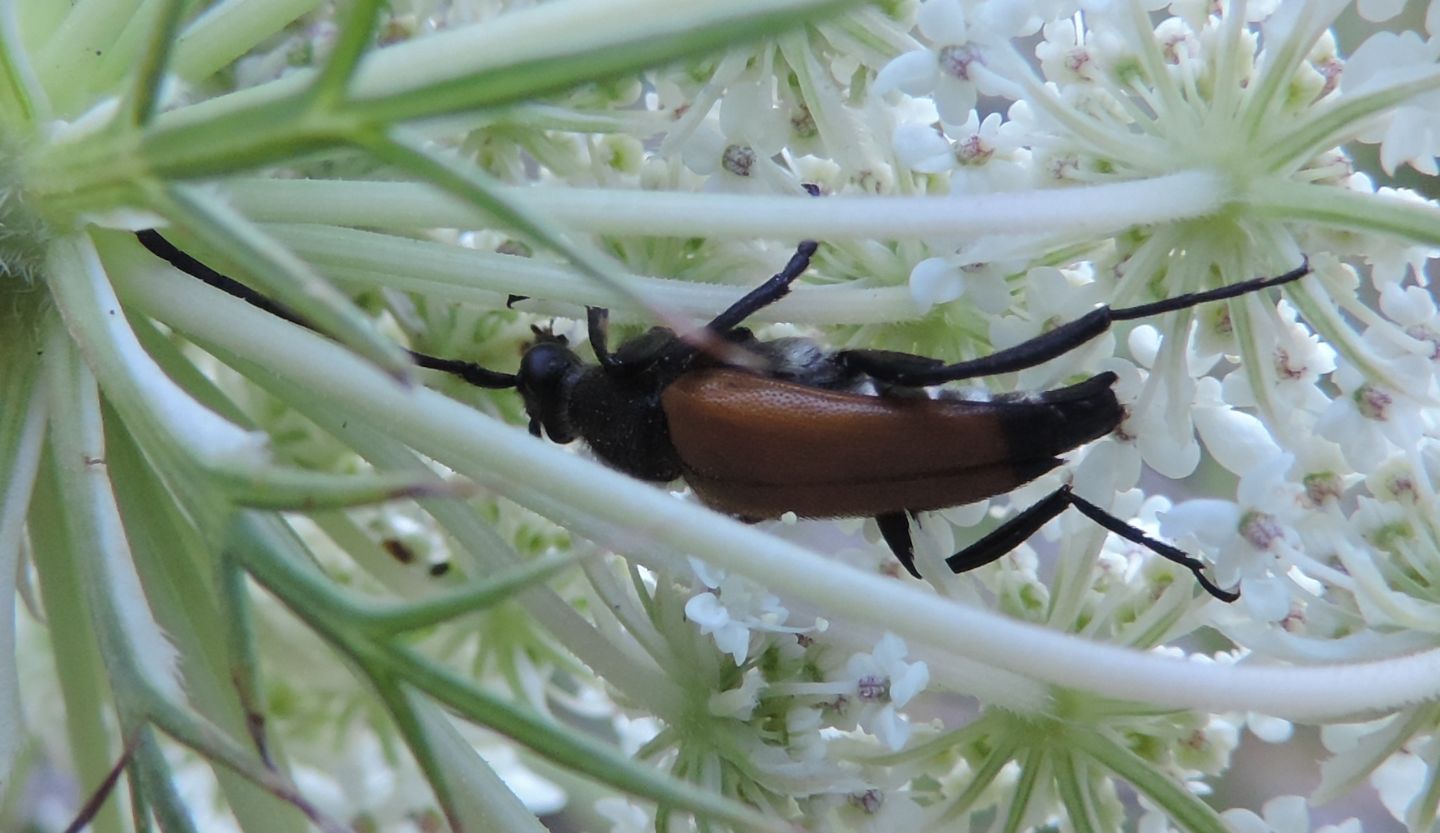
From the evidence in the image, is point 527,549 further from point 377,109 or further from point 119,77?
point 377,109

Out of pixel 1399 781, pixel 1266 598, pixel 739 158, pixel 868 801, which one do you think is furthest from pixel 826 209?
pixel 1399 781

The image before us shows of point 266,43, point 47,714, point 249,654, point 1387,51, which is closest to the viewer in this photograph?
point 249,654

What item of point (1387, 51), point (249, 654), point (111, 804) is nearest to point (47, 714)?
point (111, 804)

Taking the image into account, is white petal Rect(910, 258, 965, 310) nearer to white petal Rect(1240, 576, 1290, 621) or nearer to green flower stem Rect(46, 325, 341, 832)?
white petal Rect(1240, 576, 1290, 621)

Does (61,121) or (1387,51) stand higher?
(1387,51)

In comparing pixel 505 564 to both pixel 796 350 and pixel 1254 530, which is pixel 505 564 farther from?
pixel 1254 530

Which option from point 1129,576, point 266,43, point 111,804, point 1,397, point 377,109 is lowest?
point 111,804

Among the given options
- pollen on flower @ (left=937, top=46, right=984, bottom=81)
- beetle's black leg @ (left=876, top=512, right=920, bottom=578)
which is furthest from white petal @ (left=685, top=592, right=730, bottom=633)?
pollen on flower @ (left=937, top=46, right=984, bottom=81)

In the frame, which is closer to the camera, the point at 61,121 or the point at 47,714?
the point at 61,121
